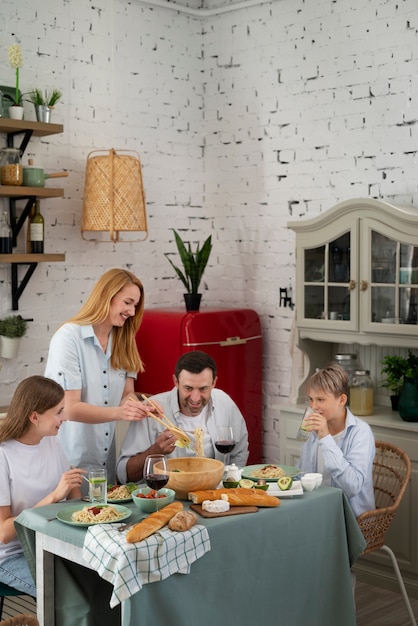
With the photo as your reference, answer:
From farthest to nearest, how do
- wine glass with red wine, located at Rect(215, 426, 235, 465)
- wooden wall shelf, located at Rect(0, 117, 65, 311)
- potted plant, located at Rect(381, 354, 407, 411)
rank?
1. wooden wall shelf, located at Rect(0, 117, 65, 311)
2. potted plant, located at Rect(381, 354, 407, 411)
3. wine glass with red wine, located at Rect(215, 426, 235, 465)

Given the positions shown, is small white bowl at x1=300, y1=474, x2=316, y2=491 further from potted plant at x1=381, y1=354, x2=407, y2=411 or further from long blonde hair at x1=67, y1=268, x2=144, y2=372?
potted plant at x1=381, y1=354, x2=407, y2=411

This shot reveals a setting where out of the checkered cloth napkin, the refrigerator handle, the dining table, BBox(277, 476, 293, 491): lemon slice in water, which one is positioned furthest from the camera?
the refrigerator handle

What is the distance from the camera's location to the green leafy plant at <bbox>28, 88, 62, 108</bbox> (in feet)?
16.8

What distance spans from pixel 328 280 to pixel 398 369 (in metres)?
0.65

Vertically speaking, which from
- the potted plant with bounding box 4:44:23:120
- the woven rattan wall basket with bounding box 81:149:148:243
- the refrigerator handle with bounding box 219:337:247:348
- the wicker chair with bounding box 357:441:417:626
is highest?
the potted plant with bounding box 4:44:23:120

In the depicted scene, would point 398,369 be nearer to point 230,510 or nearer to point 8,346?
point 230,510

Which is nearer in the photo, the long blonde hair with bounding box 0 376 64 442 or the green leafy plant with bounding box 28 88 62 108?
the long blonde hair with bounding box 0 376 64 442

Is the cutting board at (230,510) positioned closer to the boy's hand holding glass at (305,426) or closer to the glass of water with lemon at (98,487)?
the glass of water with lemon at (98,487)

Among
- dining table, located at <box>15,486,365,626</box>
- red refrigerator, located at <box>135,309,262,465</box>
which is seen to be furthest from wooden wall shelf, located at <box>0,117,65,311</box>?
dining table, located at <box>15,486,365,626</box>

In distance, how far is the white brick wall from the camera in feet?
17.2

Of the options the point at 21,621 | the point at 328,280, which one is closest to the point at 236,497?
the point at 21,621

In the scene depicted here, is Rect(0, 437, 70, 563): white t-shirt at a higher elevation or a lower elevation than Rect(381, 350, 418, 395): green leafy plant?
lower

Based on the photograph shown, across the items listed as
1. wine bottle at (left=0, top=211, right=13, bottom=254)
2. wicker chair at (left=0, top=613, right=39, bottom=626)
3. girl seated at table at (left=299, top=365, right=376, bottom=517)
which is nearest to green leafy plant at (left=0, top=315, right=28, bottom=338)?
wine bottle at (left=0, top=211, right=13, bottom=254)

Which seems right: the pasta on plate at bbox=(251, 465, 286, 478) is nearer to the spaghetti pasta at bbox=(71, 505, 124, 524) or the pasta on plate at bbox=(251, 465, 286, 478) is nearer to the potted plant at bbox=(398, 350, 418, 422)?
the spaghetti pasta at bbox=(71, 505, 124, 524)
